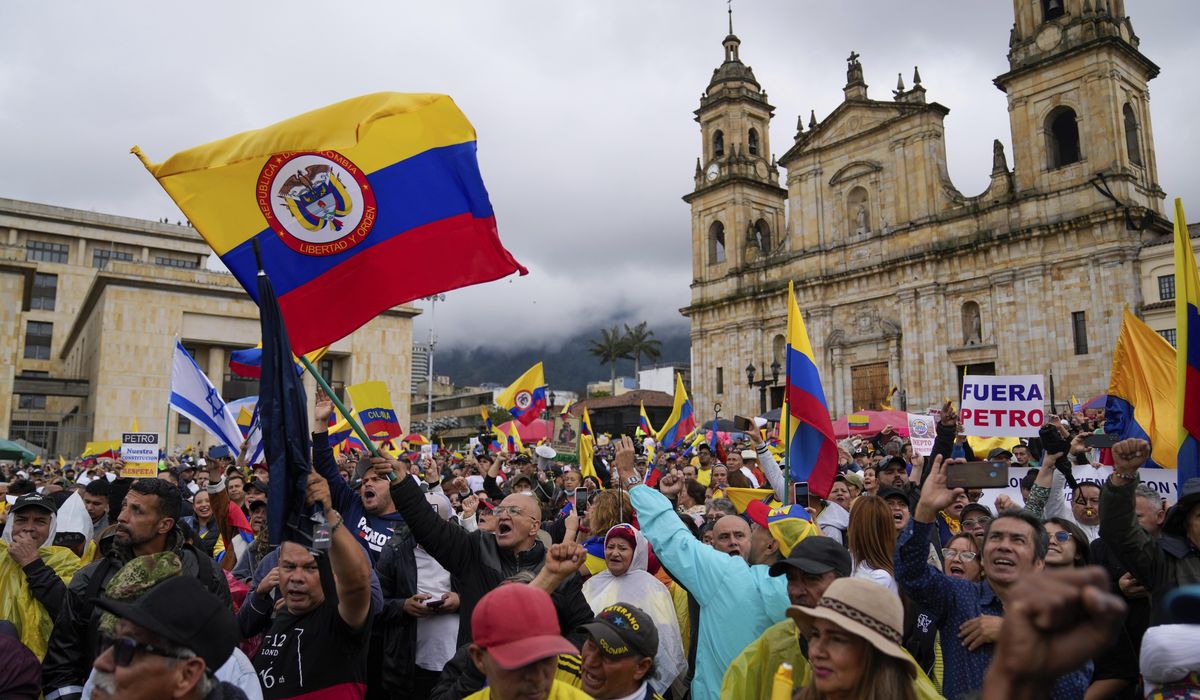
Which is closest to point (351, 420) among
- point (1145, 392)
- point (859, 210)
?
point (1145, 392)

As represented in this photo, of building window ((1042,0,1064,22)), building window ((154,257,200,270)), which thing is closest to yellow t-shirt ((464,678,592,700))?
building window ((1042,0,1064,22))

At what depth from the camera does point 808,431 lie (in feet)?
25.1

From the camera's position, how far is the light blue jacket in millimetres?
3828

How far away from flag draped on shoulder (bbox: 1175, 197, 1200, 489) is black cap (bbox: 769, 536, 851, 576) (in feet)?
9.29

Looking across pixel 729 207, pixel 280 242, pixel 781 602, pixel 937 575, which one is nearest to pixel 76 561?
pixel 280 242

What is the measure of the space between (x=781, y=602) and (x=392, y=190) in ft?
10.8

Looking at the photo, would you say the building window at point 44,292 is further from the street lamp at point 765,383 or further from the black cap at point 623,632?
the black cap at point 623,632

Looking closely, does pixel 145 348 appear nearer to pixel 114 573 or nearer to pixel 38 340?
pixel 38 340

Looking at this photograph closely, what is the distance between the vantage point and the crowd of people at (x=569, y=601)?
2.54 metres

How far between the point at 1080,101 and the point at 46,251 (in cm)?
7287

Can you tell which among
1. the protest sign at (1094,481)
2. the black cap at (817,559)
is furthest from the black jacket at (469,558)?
the protest sign at (1094,481)

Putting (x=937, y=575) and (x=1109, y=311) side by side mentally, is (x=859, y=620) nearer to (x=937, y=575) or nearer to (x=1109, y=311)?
(x=937, y=575)

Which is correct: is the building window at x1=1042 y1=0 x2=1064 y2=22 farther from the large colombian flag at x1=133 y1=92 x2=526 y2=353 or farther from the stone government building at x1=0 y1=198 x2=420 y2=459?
the large colombian flag at x1=133 y1=92 x2=526 y2=353

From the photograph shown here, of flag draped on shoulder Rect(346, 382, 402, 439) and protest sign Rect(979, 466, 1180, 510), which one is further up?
flag draped on shoulder Rect(346, 382, 402, 439)
